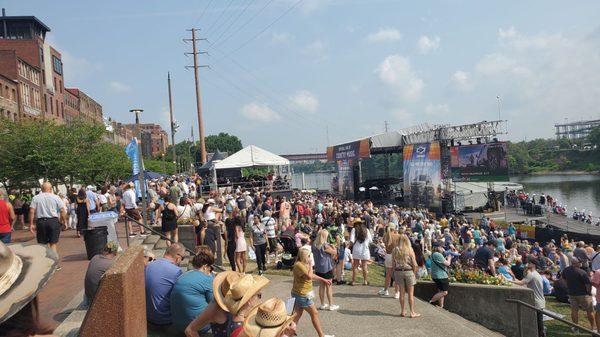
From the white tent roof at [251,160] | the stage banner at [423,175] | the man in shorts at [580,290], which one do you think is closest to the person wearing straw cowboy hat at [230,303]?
the man in shorts at [580,290]

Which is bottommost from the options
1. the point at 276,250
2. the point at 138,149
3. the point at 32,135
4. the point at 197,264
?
the point at 276,250

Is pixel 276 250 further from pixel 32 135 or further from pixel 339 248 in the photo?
pixel 32 135

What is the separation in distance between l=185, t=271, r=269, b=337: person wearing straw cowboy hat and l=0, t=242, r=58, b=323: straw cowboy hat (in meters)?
2.51

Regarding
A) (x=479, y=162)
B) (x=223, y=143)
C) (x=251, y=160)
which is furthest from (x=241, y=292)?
(x=223, y=143)

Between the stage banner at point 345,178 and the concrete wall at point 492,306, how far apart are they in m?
37.1

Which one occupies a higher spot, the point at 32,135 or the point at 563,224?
the point at 32,135

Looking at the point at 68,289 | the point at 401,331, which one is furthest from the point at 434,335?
the point at 68,289

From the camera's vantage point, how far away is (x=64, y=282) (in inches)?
329

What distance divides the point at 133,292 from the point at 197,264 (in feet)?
6.71

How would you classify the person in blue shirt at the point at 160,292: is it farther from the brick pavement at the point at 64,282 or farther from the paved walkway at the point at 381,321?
the paved walkway at the point at 381,321

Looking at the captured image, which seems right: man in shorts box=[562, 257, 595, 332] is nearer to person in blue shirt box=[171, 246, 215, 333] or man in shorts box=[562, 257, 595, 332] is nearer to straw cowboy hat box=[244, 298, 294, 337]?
person in blue shirt box=[171, 246, 215, 333]

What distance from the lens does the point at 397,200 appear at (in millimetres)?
42812

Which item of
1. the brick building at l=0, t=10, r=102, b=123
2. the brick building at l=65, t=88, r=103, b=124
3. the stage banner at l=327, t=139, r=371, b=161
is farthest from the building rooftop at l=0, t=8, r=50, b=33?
the stage banner at l=327, t=139, r=371, b=161

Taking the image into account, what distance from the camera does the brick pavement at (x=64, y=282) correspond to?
6739mm
